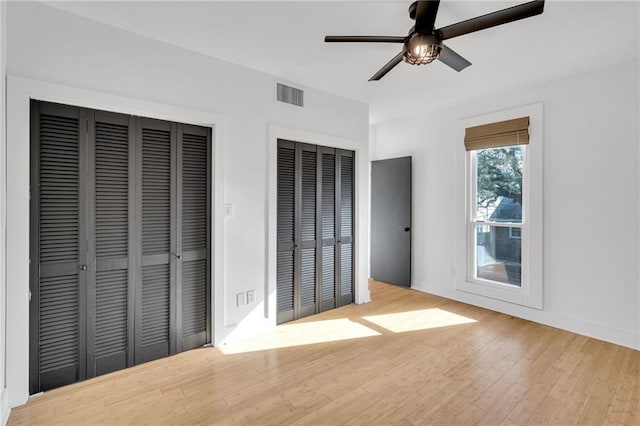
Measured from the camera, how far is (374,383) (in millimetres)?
2309

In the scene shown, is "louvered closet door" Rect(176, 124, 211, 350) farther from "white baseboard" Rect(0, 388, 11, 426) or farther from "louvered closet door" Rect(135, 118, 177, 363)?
"white baseboard" Rect(0, 388, 11, 426)

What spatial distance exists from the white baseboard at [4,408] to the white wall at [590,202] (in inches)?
176

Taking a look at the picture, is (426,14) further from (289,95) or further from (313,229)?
(313,229)

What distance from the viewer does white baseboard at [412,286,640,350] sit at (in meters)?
2.95

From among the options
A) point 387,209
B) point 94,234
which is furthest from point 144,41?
point 387,209

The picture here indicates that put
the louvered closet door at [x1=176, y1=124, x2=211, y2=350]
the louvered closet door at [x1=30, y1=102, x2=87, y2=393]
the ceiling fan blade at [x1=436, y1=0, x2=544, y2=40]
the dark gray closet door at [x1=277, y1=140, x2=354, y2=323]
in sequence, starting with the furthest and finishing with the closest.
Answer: the dark gray closet door at [x1=277, y1=140, x2=354, y2=323] < the louvered closet door at [x1=176, y1=124, x2=211, y2=350] < the louvered closet door at [x1=30, y1=102, x2=87, y2=393] < the ceiling fan blade at [x1=436, y1=0, x2=544, y2=40]

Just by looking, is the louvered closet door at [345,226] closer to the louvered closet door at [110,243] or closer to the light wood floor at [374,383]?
the light wood floor at [374,383]

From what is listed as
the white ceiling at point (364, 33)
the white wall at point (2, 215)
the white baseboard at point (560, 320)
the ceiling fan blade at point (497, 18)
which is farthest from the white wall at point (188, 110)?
the white baseboard at point (560, 320)

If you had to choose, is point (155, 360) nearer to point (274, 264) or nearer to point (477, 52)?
point (274, 264)

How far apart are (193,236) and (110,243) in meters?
0.63

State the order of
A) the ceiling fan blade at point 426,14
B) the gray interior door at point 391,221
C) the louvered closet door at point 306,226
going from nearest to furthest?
the ceiling fan blade at point 426,14 → the louvered closet door at point 306,226 → the gray interior door at point 391,221

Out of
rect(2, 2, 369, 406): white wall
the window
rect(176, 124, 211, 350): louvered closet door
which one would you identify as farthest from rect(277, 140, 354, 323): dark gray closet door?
the window

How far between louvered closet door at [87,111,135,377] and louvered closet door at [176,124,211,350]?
1.25ft

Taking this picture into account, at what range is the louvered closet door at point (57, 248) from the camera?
2.15 m
